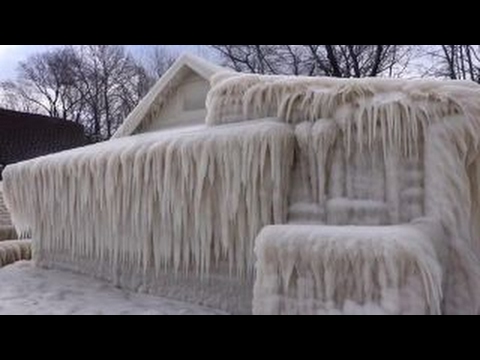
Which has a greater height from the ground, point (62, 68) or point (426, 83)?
point (62, 68)

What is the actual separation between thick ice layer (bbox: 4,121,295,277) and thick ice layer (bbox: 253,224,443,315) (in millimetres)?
1009

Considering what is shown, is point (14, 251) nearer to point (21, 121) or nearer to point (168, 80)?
point (168, 80)

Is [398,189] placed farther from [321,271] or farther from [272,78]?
[272,78]

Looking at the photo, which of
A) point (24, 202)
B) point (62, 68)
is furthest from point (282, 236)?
point (62, 68)

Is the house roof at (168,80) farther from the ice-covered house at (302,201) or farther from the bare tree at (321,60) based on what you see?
the bare tree at (321,60)

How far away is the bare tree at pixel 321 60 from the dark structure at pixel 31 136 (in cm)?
800

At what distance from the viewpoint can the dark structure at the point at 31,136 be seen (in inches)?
796

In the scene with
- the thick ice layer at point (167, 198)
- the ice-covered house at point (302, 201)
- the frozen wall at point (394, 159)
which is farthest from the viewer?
the thick ice layer at point (167, 198)

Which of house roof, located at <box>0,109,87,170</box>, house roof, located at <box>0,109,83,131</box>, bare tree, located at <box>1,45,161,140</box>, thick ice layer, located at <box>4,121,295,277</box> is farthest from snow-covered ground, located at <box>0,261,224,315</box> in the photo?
bare tree, located at <box>1,45,161,140</box>

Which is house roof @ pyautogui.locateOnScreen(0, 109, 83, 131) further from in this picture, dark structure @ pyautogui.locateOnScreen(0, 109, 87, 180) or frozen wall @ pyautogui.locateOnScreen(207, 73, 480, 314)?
frozen wall @ pyautogui.locateOnScreen(207, 73, 480, 314)

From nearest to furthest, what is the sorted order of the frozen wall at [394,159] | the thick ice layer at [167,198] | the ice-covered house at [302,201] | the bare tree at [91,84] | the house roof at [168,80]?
the ice-covered house at [302,201] < the frozen wall at [394,159] < the thick ice layer at [167,198] < the house roof at [168,80] < the bare tree at [91,84]

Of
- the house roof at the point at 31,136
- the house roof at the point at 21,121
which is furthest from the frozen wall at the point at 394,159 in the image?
the house roof at the point at 21,121

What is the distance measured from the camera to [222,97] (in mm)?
6812

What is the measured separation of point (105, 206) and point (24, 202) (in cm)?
252
